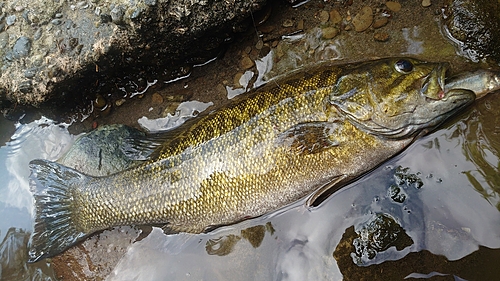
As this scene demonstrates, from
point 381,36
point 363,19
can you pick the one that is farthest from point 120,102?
point 381,36

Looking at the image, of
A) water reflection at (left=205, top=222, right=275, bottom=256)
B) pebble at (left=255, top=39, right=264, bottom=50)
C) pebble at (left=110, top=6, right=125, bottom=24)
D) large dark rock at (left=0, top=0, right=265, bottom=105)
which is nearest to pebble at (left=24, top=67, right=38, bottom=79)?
large dark rock at (left=0, top=0, right=265, bottom=105)

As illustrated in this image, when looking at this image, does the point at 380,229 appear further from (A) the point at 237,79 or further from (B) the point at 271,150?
(A) the point at 237,79

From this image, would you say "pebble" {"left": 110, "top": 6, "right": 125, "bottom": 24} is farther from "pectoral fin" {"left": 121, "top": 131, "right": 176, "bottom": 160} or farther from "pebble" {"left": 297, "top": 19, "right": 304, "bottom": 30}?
"pebble" {"left": 297, "top": 19, "right": 304, "bottom": 30}

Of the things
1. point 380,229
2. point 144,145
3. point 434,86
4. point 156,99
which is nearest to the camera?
point 434,86

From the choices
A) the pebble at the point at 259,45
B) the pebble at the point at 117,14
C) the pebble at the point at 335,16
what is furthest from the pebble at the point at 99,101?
the pebble at the point at 335,16

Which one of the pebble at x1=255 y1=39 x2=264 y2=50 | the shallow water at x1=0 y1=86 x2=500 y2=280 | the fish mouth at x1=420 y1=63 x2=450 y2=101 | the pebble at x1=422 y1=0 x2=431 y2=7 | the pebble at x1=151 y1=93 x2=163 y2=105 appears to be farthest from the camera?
the pebble at x1=151 y1=93 x2=163 y2=105

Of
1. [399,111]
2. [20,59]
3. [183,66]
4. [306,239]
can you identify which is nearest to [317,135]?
[399,111]

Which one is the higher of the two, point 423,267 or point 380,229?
point 380,229

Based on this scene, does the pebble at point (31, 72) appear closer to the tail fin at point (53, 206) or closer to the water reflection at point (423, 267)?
the tail fin at point (53, 206)
